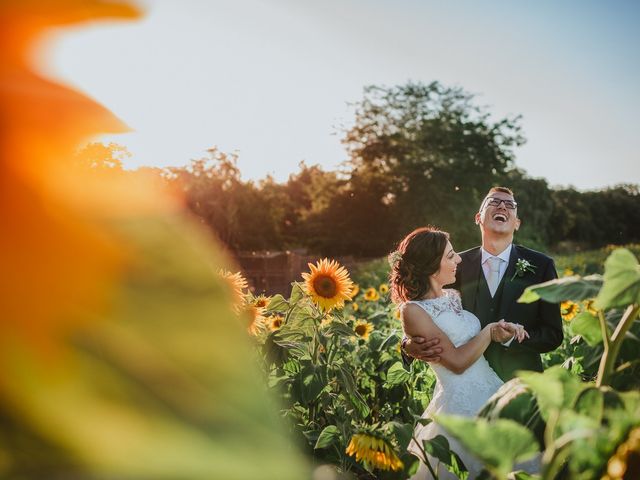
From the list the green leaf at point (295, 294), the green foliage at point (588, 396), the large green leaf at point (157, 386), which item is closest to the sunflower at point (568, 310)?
the green leaf at point (295, 294)

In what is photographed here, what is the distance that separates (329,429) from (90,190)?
1910 millimetres

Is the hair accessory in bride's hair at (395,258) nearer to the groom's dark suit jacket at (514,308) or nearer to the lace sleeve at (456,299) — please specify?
the lace sleeve at (456,299)

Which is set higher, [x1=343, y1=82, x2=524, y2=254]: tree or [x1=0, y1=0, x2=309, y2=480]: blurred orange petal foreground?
[x1=343, y1=82, x2=524, y2=254]: tree

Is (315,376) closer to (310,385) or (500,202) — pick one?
(310,385)

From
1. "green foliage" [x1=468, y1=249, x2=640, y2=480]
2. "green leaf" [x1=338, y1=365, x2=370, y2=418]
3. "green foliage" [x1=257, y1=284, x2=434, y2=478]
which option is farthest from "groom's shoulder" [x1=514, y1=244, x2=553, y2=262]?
"green foliage" [x1=468, y1=249, x2=640, y2=480]

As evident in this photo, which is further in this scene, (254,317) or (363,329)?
(363,329)

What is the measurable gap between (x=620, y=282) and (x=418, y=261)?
253 cm

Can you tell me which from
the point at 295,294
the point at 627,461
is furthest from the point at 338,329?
the point at 627,461

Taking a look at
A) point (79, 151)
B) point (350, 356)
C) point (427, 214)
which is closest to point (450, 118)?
point (427, 214)

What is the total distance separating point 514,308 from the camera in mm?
3375

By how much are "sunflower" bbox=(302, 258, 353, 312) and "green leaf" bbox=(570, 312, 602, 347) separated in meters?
2.62

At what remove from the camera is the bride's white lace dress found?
115 inches

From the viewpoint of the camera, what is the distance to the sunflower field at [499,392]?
26.6 inches

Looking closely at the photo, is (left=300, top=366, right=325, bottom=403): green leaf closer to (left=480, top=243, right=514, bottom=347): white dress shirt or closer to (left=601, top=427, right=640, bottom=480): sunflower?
(left=480, top=243, right=514, bottom=347): white dress shirt
